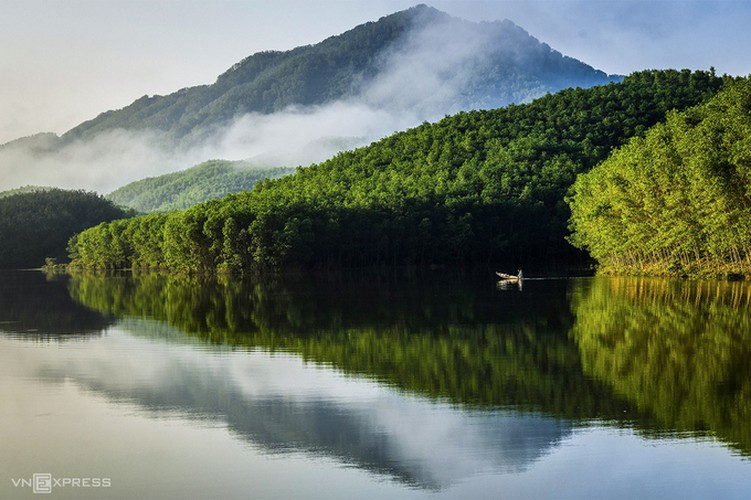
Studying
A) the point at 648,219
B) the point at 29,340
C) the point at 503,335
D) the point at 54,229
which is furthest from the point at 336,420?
the point at 54,229

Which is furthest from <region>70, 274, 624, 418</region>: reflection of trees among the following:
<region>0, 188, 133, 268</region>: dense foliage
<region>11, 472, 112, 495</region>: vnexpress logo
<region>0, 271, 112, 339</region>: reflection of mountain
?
<region>0, 188, 133, 268</region>: dense foliage

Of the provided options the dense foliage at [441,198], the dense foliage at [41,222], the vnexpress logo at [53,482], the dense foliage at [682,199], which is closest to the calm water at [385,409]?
the vnexpress logo at [53,482]

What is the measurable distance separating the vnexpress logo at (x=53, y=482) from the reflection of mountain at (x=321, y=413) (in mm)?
2502

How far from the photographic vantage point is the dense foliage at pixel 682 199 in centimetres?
4869

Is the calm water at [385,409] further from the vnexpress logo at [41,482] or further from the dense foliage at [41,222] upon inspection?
the dense foliage at [41,222]

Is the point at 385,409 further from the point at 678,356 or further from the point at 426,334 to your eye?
the point at 426,334

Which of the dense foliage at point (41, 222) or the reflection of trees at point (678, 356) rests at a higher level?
the dense foliage at point (41, 222)

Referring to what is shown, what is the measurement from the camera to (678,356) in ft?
66.9

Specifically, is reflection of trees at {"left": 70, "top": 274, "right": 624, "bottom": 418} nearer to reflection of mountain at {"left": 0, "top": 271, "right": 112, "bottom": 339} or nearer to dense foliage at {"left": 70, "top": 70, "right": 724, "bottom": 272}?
reflection of mountain at {"left": 0, "top": 271, "right": 112, "bottom": 339}

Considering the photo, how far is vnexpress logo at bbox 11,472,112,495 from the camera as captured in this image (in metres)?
11.4

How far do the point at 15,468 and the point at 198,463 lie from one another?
256 centimetres

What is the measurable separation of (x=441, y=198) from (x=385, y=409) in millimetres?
90840

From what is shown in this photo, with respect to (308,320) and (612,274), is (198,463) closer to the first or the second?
(308,320)

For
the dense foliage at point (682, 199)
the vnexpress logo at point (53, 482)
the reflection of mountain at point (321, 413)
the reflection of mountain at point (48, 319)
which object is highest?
the dense foliage at point (682, 199)
